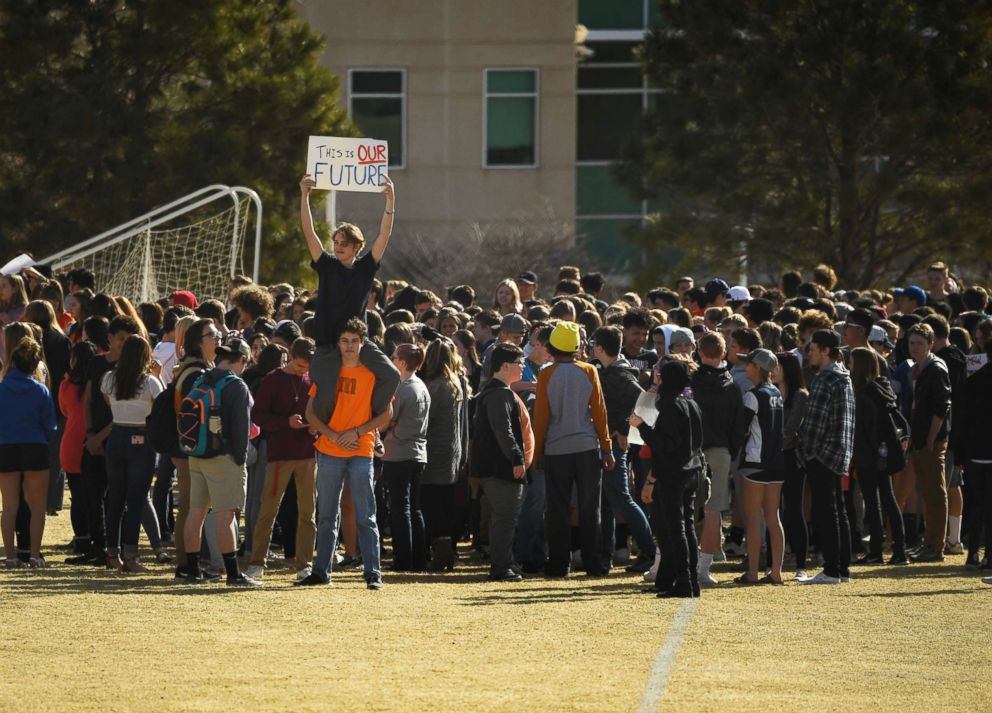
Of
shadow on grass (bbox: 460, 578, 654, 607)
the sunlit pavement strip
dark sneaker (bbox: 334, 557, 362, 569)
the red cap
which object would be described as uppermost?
the red cap

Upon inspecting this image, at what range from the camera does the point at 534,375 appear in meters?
14.6

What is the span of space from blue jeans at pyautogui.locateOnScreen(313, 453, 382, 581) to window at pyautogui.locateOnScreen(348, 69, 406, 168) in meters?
27.3

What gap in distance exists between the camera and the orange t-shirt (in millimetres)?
12586

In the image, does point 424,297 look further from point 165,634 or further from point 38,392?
point 165,634

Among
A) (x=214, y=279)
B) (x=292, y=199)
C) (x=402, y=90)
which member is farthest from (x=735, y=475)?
(x=402, y=90)

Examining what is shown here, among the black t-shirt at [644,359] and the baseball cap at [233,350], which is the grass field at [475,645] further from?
the black t-shirt at [644,359]

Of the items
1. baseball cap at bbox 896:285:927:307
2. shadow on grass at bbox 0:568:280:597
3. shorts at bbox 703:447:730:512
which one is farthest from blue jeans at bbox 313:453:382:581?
baseball cap at bbox 896:285:927:307

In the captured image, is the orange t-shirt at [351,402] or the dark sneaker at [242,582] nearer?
the orange t-shirt at [351,402]

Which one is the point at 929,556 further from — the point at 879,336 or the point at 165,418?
the point at 165,418

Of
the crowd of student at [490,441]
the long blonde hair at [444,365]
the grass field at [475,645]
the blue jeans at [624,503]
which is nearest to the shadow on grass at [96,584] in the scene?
the grass field at [475,645]

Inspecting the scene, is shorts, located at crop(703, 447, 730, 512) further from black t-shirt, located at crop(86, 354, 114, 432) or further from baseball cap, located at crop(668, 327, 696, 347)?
black t-shirt, located at crop(86, 354, 114, 432)

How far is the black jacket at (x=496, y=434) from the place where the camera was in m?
13.3

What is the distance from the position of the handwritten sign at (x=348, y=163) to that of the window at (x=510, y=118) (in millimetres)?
26396

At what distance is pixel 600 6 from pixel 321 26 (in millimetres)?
6302
